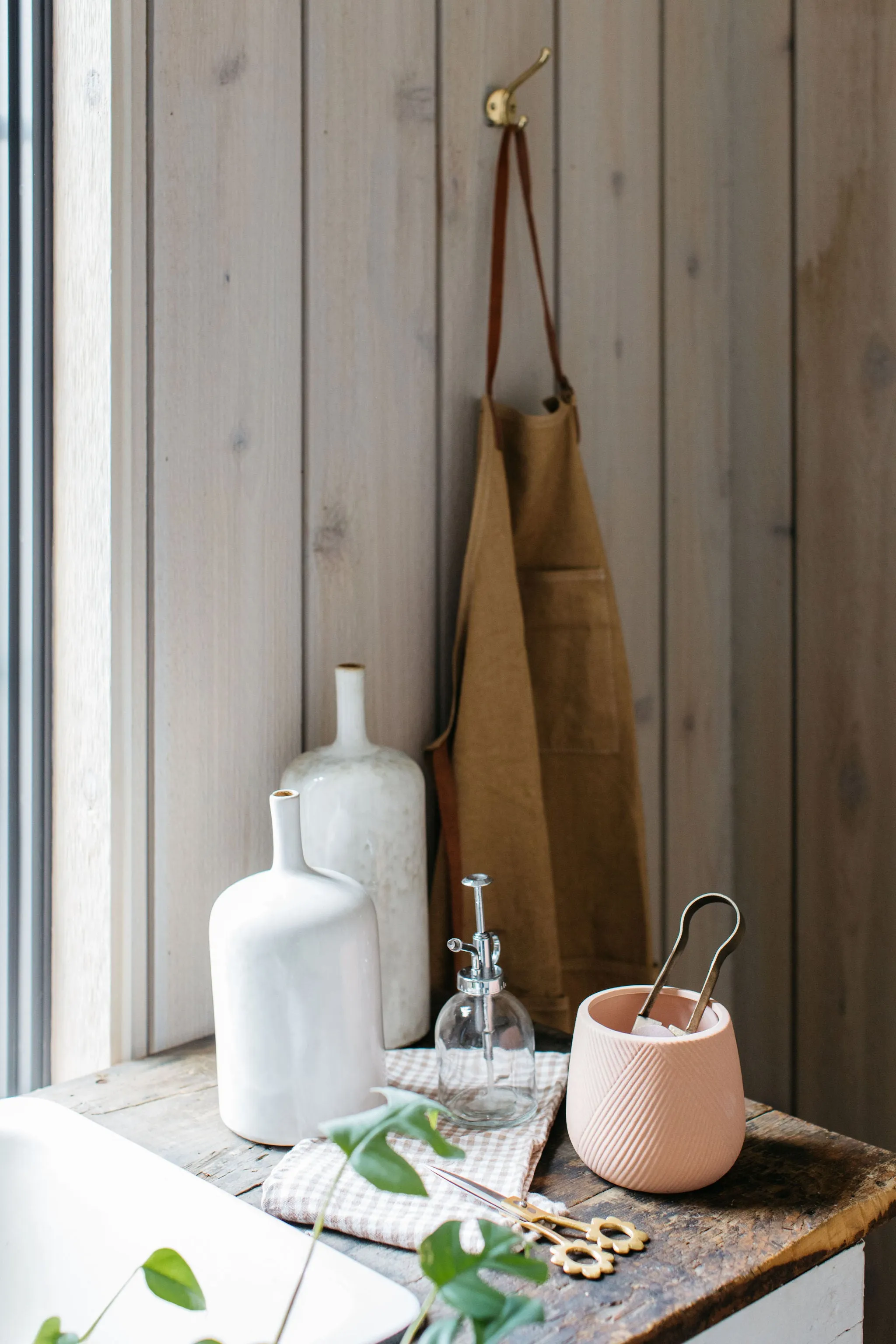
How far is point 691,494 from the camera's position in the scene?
54.9 inches

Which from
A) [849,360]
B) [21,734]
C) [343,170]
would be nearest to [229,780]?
[21,734]

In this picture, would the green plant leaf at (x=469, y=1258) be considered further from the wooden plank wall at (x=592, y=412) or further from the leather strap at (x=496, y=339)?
the leather strap at (x=496, y=339)

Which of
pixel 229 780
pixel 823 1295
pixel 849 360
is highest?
pixel 849 360

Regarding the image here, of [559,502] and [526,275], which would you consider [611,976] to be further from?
[526,275]

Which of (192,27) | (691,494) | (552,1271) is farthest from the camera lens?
(691,494)

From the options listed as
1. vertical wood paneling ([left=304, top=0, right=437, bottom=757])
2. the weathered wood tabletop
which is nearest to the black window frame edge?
the weathered wood tabletop

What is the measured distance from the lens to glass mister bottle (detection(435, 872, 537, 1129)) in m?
0.80

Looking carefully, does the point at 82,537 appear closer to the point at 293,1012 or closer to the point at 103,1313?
the point at 293,1012

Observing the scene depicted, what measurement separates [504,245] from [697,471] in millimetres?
419

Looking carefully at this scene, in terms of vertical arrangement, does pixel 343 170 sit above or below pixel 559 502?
above

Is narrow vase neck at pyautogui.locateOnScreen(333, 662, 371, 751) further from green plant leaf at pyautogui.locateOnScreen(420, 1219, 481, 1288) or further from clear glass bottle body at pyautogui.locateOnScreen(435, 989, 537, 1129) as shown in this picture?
green plant leaf at pyautogui.locateOnScreen(420, 1219, 481, 1288)

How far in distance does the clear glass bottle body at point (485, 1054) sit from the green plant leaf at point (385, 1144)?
0.46m

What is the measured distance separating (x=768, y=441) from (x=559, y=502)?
1.19 feet

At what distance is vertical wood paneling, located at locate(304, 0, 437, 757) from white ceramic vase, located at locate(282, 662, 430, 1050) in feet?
0.24
